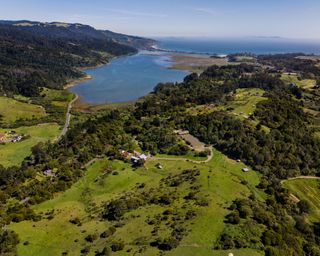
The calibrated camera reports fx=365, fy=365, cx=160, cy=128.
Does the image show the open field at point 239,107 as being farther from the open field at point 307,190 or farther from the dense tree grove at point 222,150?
the open field at point 307,190

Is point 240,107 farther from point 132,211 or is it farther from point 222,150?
point 132,211

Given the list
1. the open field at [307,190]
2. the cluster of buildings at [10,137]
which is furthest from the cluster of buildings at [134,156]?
the cluster of buildings at [10,137]

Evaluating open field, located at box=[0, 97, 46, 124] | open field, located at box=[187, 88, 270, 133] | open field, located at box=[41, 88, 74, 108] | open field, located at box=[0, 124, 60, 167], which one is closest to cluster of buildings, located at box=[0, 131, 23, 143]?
open field, located at box=[0, 124, 60, 167]

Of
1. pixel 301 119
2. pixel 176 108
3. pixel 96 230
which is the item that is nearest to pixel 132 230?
pixel 96 230

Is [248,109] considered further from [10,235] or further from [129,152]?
[10,235]

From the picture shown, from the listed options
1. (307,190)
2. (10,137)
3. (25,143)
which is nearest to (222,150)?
(307,190)

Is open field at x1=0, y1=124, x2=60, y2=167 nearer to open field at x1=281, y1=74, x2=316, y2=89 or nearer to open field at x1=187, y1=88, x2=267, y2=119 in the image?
open field at x1=187, y1=88, x2=267, y2=119
